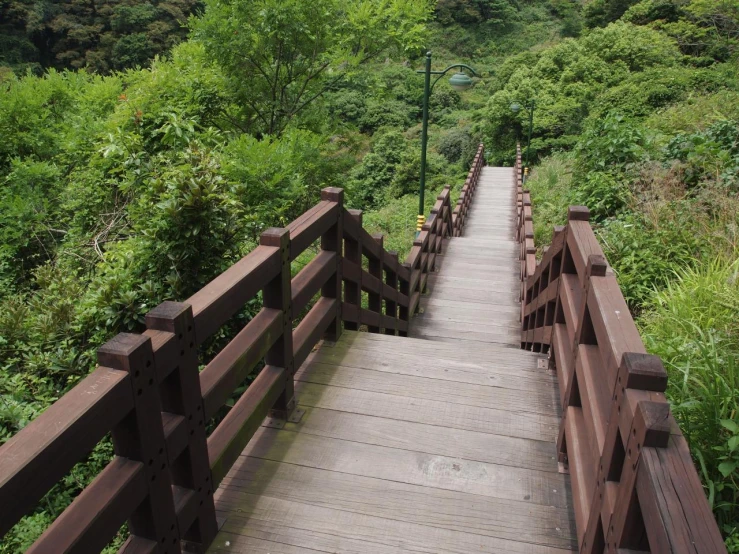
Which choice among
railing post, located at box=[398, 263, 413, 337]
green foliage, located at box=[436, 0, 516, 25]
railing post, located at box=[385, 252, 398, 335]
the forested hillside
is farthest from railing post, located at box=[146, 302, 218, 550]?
green foliage, located at box=[436, 0, 516, 25]

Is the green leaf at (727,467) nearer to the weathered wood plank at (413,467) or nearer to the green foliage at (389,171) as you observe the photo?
the weathered wood plank at (413,467)

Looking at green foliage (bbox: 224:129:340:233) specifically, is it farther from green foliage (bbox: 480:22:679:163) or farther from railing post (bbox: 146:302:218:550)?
green foliage (bbox: 480:22:679:163)

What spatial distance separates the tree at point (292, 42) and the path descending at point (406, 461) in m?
8.83

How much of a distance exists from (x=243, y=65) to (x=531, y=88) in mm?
23508

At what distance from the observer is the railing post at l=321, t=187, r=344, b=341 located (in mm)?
3908

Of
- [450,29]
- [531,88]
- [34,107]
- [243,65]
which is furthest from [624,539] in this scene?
[450,29]

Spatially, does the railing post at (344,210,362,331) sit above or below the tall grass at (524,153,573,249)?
above

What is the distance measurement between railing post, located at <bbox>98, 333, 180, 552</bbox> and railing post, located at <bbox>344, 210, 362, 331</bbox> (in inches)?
100

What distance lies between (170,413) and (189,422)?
82mm

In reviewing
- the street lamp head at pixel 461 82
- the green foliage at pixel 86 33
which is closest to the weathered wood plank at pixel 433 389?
the street lamp head at pixel 461 82

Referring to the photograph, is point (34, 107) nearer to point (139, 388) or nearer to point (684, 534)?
point (139, 388)

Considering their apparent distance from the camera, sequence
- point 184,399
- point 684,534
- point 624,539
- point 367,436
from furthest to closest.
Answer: point 367,436 → point 184,399 → point 624,539 → point 684,534

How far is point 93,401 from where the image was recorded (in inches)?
65.8

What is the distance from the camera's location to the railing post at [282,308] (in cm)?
303
